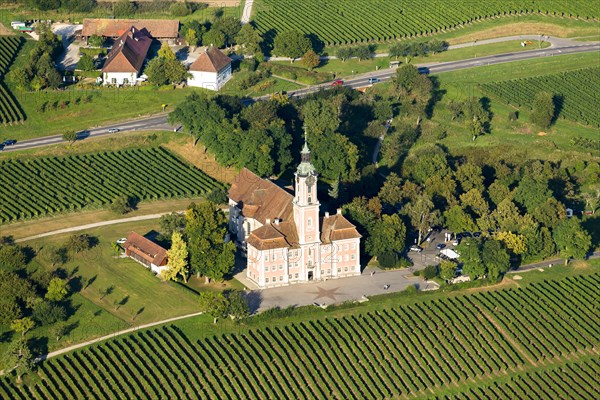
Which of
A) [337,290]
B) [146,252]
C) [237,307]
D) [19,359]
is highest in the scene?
[146,252]

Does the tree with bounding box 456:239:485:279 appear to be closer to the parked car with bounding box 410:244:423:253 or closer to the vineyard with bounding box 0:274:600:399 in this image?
the vineyard with bounding box 0:274:600:399

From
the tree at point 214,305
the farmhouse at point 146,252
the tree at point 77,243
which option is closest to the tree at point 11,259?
the tree at point 77,243

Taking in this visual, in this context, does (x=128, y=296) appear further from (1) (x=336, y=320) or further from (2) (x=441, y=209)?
(2) (x=441, y=209)

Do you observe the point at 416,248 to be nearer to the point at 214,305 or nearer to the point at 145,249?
the point at 214,305

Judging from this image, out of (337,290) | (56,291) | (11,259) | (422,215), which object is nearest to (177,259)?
(56,291)

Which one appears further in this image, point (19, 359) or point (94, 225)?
point (94, 225)
